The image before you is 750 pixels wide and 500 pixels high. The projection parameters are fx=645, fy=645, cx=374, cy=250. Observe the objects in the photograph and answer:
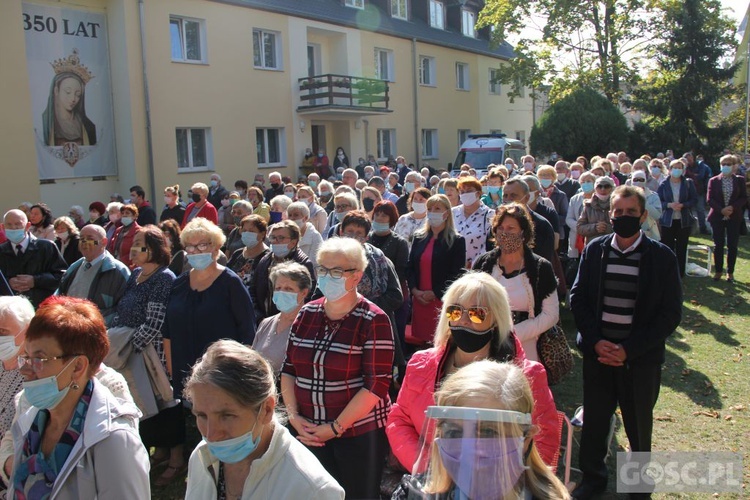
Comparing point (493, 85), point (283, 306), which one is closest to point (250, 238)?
point (283, 306)

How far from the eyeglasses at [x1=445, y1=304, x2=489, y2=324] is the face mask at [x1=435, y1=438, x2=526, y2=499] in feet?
3.90

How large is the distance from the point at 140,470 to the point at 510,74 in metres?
33.5

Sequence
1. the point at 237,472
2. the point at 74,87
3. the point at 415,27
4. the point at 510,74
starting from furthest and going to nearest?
the point at 510,74, the point at 415,27, the point at 74,87, the point at 237,472

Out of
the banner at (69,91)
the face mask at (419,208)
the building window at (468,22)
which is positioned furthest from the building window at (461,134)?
the face mask at (419,208)

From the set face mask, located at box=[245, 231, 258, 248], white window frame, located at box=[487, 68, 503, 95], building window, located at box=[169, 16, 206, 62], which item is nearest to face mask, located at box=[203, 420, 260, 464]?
face mask, located at box=[245, 231, 258, 248]

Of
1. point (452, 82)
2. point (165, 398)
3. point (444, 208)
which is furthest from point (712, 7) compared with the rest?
point (165, 398)

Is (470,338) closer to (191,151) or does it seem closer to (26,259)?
(26,259)

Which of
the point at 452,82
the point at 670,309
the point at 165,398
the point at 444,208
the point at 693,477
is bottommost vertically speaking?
the point at 693,477

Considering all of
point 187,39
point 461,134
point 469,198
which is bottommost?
point 469,198

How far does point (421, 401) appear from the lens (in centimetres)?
321

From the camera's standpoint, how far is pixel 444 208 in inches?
261

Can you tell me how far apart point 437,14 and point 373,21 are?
727 cm

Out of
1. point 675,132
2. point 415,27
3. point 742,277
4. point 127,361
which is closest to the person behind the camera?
point 127,361

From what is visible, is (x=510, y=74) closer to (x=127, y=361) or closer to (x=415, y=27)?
(x=415, y=27)
